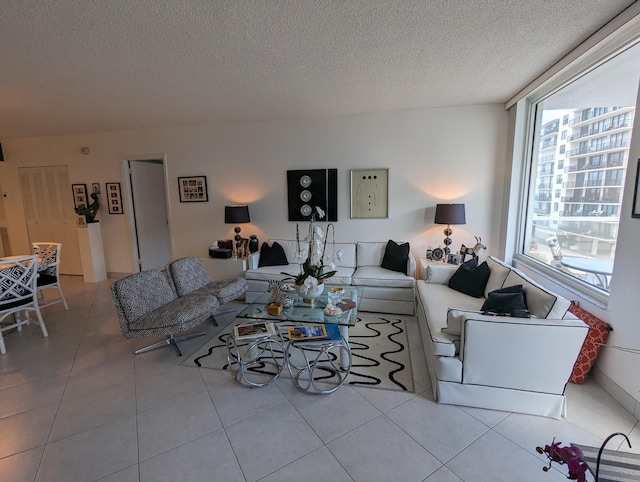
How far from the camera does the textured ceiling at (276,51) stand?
1830mm

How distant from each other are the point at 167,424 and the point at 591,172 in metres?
3.81

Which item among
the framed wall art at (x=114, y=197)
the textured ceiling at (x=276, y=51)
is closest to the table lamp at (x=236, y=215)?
the textured ceiling at (x=276, y=51)

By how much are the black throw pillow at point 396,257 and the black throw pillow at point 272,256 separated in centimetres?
140

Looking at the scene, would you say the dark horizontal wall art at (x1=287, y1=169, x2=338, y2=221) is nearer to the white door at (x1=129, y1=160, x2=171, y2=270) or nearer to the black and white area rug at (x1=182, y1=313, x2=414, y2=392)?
the black and white area rug at (x1=182, y1=313, x2=414, y2=392)

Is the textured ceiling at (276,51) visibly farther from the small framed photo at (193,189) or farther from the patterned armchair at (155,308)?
the patterned armchair at (155,308)

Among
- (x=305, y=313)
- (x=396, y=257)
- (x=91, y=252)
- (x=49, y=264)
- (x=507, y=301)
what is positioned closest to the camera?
(x=507, y=301)

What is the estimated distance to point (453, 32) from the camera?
2092mm

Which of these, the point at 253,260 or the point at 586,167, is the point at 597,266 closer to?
the point at 586,167

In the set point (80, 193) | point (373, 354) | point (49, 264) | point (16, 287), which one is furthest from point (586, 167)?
point (80, 193)

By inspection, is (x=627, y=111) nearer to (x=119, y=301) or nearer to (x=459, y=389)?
(x=459, y=389)

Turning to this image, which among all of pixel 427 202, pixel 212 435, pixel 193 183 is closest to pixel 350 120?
pixel 427 202

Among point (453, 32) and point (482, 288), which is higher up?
point (453, 32)

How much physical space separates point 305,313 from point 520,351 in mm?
1515

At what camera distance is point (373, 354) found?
273 centimetres
